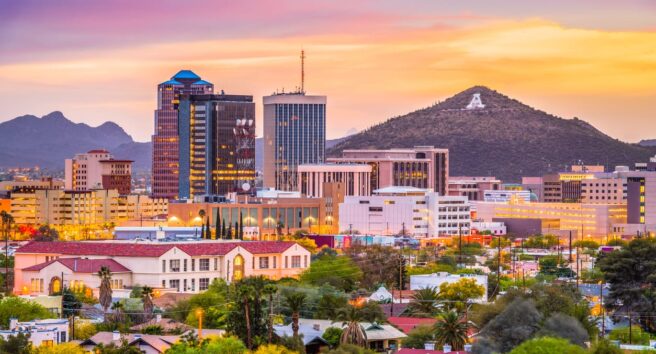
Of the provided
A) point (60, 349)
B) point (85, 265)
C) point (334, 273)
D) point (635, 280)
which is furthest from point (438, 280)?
point (60, 349)

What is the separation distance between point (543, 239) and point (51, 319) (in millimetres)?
127293

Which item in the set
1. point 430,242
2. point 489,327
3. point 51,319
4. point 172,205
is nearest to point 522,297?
point 489,327

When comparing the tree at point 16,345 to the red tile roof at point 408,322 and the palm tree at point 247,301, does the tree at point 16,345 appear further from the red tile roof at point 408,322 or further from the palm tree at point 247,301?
the red tile roof at point 408,322

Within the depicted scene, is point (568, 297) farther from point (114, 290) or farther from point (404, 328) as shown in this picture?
point (114, 290)

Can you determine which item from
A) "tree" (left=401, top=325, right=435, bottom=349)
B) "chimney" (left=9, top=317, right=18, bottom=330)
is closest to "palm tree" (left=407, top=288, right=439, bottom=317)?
"tree" (left=401, top=325, right=435, bottom=349)

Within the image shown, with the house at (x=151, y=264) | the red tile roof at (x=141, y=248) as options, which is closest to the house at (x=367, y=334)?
the house at (x=151, y=264)

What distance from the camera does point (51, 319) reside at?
70.9 metres

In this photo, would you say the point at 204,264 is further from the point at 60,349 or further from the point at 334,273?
the point at 60,349

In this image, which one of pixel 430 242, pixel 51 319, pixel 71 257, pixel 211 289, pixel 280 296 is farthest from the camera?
pixel 430 242

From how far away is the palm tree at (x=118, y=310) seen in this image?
7288cm

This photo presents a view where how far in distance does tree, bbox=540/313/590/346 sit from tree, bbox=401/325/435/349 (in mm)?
5369

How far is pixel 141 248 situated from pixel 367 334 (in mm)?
36587

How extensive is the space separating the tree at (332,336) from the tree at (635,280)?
1872cm

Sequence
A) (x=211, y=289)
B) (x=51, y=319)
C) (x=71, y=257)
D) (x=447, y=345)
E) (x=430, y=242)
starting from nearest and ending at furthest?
(x=447, y=345) < (x=51, y=319) < (x=211, y=289) < (x=71, y=257) < (x=430, y=242)
